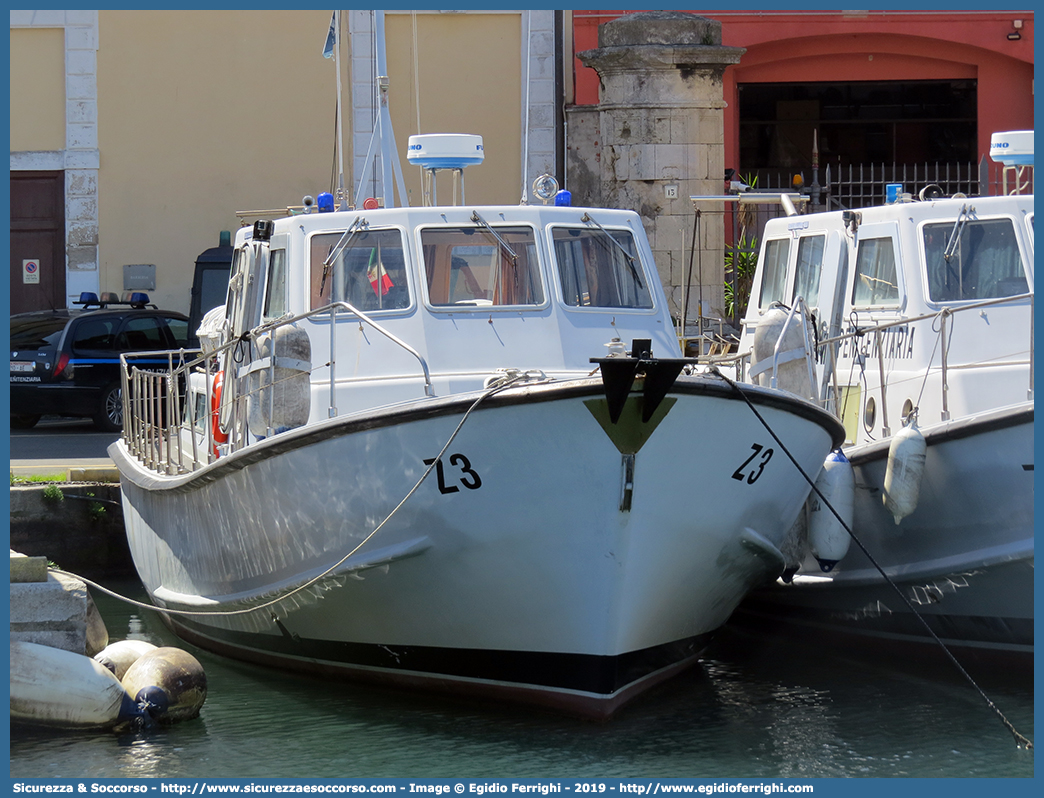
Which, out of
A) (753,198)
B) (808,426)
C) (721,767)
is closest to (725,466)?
(808,426)

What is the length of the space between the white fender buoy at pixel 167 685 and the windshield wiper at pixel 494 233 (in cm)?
280

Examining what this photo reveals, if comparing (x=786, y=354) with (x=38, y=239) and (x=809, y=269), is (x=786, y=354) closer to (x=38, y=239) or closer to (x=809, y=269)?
(x=809, y=269)

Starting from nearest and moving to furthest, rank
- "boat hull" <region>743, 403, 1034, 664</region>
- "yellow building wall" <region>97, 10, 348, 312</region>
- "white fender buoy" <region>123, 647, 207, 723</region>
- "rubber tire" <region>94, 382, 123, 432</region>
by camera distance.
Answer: "white fender buoy" <region>123, 647, 207, 723</region>, "boat hull" <region>743, 403, 1034, 664</region>, "rubber tire" <region>94, 382, 123, 432</region>, "yellow building wall" <region>97, 10, 348, 312</region>

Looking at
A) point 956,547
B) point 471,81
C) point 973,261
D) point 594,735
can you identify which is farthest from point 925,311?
point 471,81

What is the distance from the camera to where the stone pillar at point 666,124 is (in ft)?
51.4

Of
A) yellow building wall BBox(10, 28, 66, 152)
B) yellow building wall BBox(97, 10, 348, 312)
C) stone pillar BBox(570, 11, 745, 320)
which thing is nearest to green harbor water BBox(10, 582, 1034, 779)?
stone pillar BBox(570, 11, 745, 320)

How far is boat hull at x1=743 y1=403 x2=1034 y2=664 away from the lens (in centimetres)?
747

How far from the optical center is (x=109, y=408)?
15.2 m

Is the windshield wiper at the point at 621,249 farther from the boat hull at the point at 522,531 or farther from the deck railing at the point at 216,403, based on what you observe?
the boat hull at the point at 522,531

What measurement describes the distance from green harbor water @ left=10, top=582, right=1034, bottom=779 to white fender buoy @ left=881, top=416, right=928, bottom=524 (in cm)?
106

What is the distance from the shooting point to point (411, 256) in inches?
304

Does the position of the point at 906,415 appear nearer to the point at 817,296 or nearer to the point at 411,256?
the point at 817,296

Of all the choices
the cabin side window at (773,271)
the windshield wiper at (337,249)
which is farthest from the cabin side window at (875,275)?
the windshield wiper at (337,249)

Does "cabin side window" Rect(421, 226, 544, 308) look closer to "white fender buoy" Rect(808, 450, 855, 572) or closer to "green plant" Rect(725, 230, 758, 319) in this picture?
"white fender buoy" Rect(808, 450, 855, 572)
